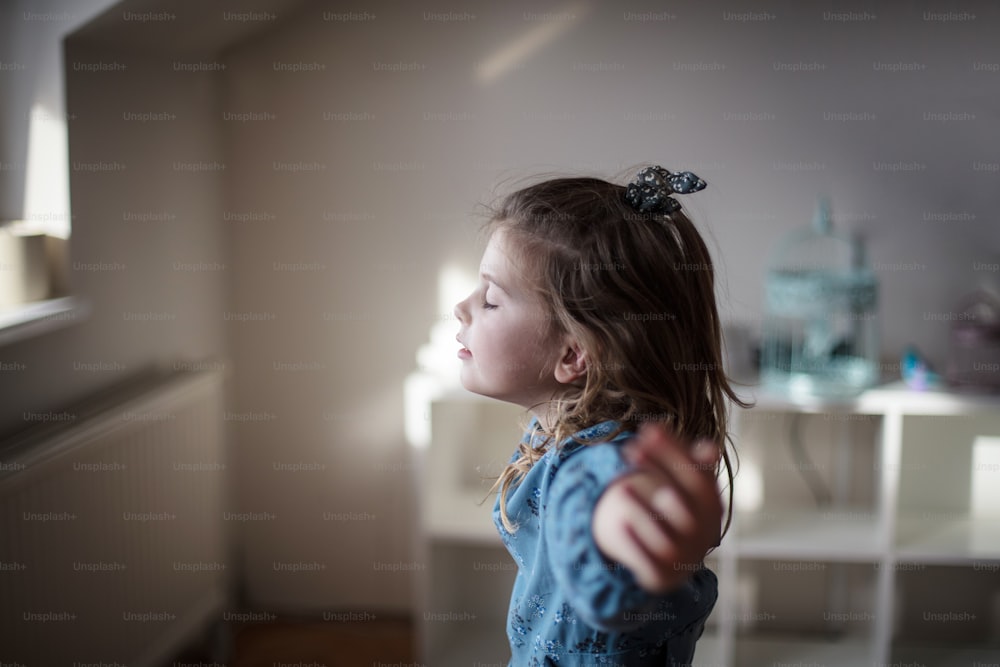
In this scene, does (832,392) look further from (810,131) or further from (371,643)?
(371,643)

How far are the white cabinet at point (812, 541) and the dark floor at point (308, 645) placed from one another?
0.20 m

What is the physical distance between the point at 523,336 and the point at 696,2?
178cm

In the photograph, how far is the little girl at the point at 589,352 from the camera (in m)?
1.07

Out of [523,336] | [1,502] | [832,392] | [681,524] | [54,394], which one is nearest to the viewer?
[681,524]

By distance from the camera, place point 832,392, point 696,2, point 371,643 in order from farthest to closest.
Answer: point 371,643 → point 696,2 → point 832,392

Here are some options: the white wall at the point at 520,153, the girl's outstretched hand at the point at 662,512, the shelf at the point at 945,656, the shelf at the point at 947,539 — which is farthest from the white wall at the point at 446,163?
the girl's outstretched hand at the point at 662,512

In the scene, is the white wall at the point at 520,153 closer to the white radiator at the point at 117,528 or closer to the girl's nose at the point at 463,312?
A: the white radiator at the point at 117,528

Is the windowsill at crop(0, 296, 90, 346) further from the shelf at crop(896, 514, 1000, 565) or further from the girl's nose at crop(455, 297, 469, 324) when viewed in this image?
the shelf at crop(896, 514, 1000, 565)

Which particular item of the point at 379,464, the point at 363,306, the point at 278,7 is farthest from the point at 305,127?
the point at 379,464

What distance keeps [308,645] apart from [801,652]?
137cm

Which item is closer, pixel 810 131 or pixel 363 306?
pixel 810 131

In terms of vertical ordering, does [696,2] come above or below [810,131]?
above

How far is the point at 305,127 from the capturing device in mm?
2748

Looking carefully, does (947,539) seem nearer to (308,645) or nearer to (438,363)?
(438,363)
